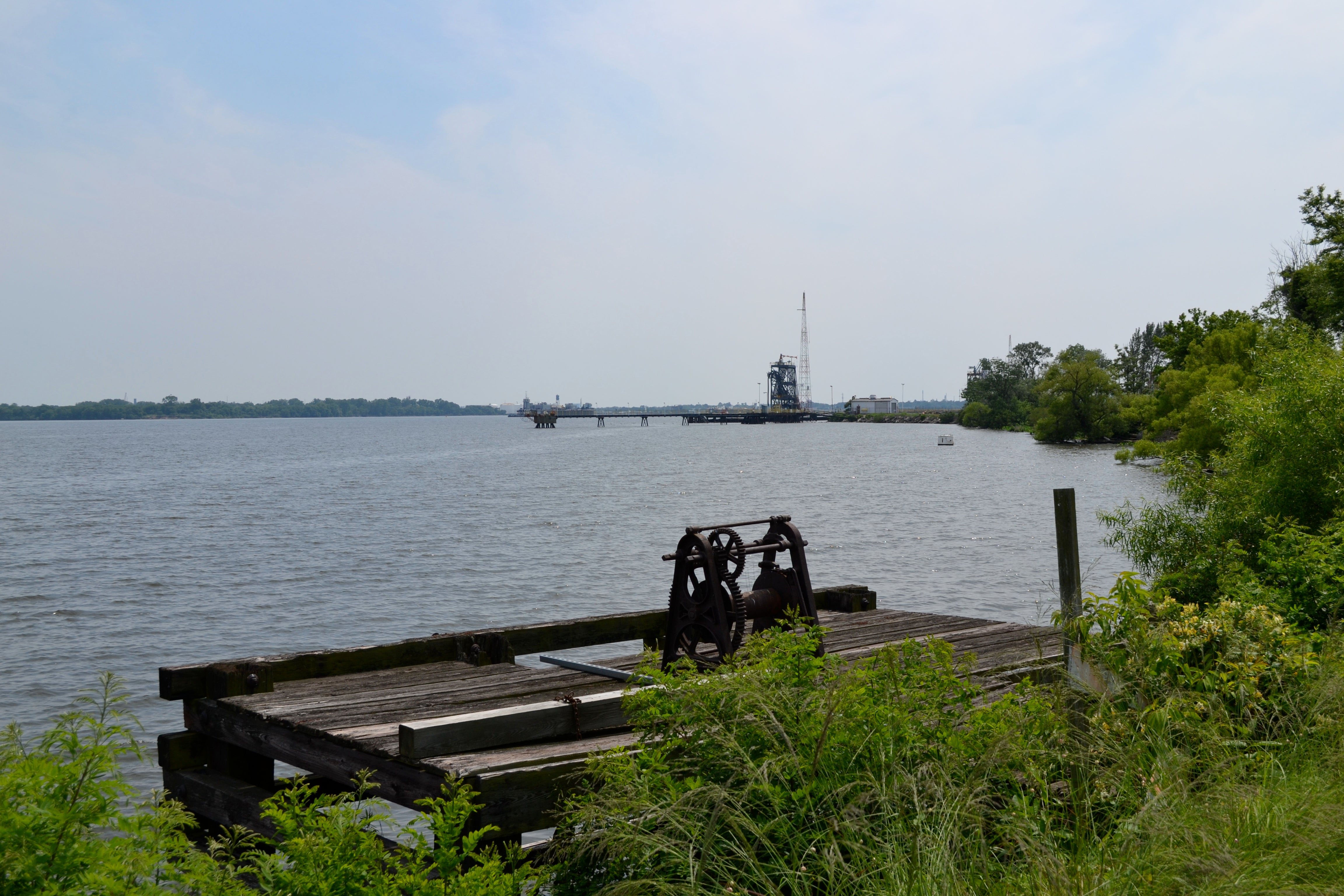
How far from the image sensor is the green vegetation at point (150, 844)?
304cm

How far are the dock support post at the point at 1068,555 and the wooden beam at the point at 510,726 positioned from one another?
300 cm

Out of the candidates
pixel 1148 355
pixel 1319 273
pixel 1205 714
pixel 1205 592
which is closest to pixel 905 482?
pixel 1319 273

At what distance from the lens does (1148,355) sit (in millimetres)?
178500

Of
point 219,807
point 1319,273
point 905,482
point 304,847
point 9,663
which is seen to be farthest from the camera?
point 905,482

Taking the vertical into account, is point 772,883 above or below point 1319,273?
below

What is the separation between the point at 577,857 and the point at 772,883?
2.77ft

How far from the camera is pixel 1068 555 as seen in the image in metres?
6.87

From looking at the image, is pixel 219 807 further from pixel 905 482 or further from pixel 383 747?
pixel 905 482

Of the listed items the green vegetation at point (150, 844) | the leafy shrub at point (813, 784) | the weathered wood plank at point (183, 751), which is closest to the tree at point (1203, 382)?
the leafy shrub at point (813, 784)

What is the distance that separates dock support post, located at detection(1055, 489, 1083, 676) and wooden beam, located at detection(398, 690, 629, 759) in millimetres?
2996

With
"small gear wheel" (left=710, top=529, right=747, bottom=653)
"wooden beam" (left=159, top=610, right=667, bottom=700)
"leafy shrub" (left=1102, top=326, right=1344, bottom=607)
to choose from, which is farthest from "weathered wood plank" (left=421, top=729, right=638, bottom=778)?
"leafy shrub" (left=1102, top=326, right=1344, bottom=607)

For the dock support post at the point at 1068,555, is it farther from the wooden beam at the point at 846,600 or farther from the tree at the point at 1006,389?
the tree at the point at 1006,389

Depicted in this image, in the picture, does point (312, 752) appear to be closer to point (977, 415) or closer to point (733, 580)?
point (733, 580)

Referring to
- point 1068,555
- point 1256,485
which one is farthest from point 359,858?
point 1256,485
